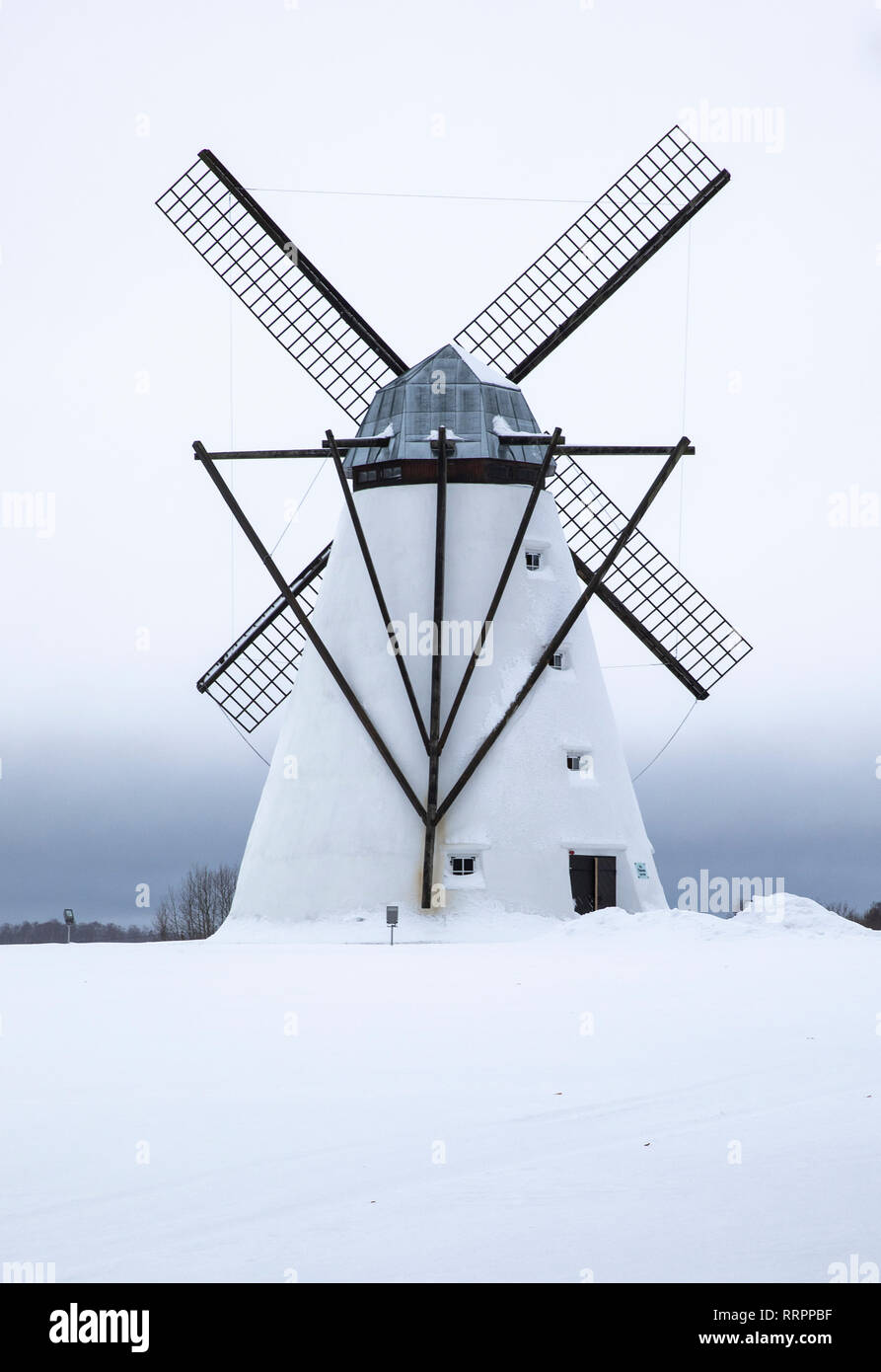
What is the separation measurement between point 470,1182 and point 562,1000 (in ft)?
24.9

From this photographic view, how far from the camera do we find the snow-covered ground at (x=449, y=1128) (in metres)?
7.08

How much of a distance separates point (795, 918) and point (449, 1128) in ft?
53.4

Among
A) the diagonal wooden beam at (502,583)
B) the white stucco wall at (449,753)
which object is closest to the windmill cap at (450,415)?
the white stucco wall at (449,753)

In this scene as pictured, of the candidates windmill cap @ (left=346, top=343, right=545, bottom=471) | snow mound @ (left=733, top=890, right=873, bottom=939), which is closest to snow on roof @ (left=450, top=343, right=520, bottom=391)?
windmill cap @ (left=346, top=343, right=545, bottom=471)

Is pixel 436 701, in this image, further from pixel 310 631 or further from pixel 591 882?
pixel 591 882

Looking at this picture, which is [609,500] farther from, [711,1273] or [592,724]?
[711,1273]

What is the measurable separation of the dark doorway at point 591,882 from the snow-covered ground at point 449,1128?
857 centimetres

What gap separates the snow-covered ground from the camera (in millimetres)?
7082

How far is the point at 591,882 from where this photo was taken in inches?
1061

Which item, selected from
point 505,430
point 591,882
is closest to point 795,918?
point 591,882

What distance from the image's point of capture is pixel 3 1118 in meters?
10.0

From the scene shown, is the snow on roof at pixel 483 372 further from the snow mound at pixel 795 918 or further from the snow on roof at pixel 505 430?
the snow mound at pixel 795 918

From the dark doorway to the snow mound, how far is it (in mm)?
2409

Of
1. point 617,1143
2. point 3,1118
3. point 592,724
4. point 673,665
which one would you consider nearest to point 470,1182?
point 617,1143
